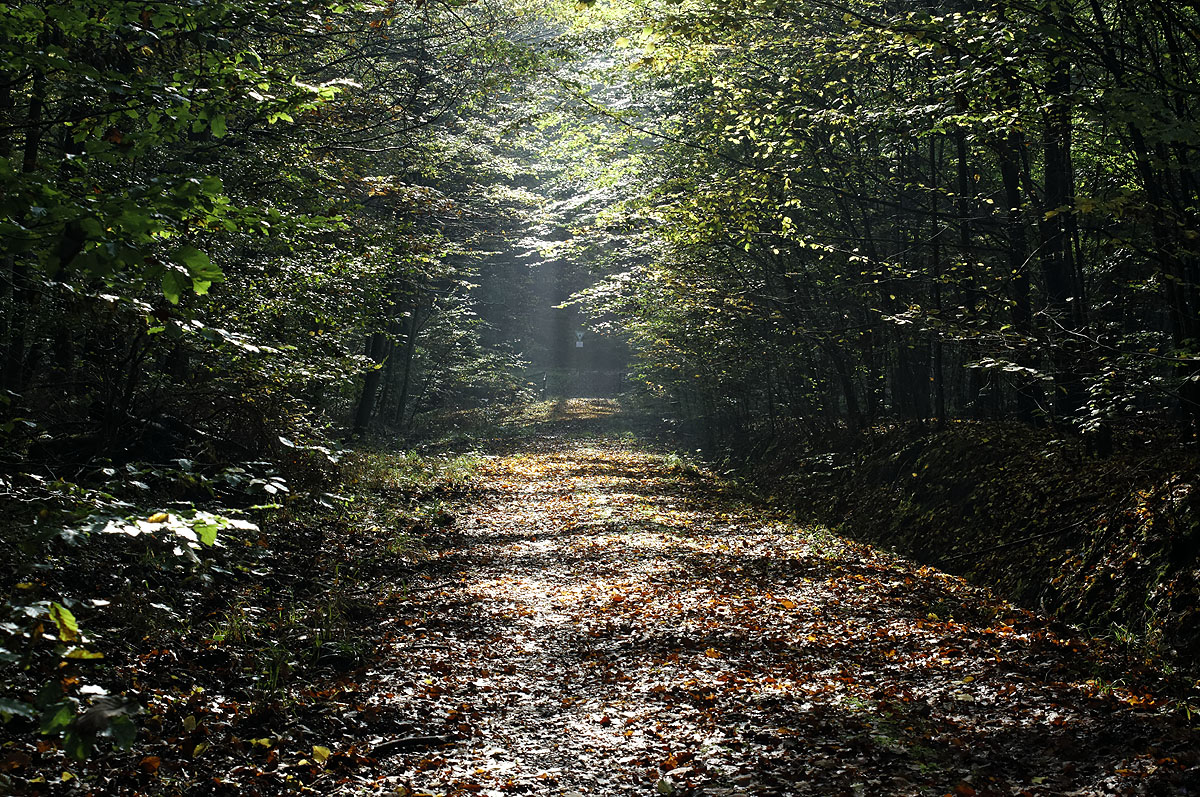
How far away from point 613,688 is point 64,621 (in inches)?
185

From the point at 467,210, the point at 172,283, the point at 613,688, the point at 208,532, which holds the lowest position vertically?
the point at 613,688

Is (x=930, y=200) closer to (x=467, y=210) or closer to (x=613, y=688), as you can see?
(x=613, y=688)

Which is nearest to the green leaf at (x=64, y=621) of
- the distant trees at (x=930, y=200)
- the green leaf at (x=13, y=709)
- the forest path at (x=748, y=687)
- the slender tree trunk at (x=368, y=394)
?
the green leaf at (x=13, y=709)

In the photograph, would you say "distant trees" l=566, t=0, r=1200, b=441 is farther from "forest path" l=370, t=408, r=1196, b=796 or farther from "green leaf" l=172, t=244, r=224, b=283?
"green leaf" l=172, t=244, r=224, b=283

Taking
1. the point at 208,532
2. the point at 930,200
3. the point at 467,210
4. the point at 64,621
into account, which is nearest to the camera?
the point at 64,621

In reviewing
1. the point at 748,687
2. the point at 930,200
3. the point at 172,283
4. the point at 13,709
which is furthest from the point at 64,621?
the point at 930,200

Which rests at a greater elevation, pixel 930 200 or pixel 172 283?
pixel 930 200

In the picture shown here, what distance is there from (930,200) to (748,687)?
10.4 meters

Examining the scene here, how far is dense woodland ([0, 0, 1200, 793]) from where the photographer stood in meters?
4.01

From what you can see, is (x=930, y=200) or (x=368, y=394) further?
(x=368, y=394)

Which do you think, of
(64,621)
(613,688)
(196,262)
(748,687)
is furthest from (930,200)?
(64,621)

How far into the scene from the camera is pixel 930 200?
43.2 feet

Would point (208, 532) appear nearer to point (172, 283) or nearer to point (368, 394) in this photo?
point (172, 283)

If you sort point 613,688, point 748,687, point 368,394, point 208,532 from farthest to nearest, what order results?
point 368,394 → point 613,688 → point 748,687 → point 208,532
